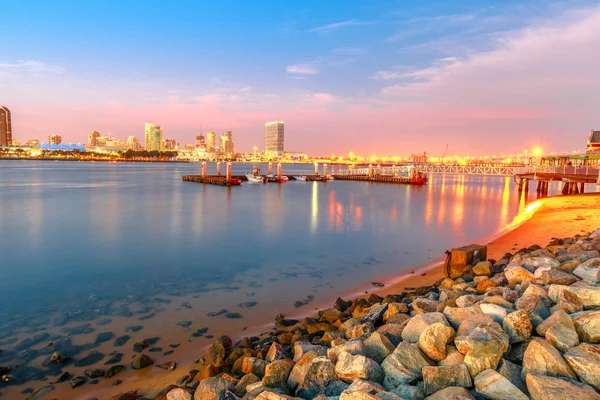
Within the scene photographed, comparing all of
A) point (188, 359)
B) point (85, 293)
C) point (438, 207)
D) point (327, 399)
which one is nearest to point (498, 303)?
point (327, 399)

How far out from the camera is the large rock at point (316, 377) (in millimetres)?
3988

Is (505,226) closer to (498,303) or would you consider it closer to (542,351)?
(498,303)

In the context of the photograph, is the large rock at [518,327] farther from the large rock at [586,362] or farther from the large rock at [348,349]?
the large rock at [348,349]

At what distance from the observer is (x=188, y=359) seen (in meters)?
6.48

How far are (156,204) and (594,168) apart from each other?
125 feet

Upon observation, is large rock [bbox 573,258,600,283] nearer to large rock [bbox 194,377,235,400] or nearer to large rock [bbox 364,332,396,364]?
large rock [bbox 364,332,396,364]

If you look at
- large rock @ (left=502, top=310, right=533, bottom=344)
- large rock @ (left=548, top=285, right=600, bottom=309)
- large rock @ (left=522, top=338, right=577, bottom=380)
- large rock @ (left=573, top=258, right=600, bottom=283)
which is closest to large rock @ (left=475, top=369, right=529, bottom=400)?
large rock @ (left=522, top=338, right=577, bottom=380)

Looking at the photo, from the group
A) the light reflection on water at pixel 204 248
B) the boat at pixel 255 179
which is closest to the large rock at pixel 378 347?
the light reflection on water at pixel 204 248

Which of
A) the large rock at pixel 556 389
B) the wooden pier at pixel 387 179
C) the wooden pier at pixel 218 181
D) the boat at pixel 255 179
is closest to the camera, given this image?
the large rock at pixel 556 389

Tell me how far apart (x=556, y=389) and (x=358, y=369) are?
1.76 metres

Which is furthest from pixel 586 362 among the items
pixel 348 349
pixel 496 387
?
pixel 348 349

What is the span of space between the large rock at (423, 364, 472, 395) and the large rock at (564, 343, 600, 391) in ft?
3.30

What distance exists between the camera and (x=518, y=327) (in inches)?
171

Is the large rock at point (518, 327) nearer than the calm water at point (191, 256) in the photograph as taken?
Yes
